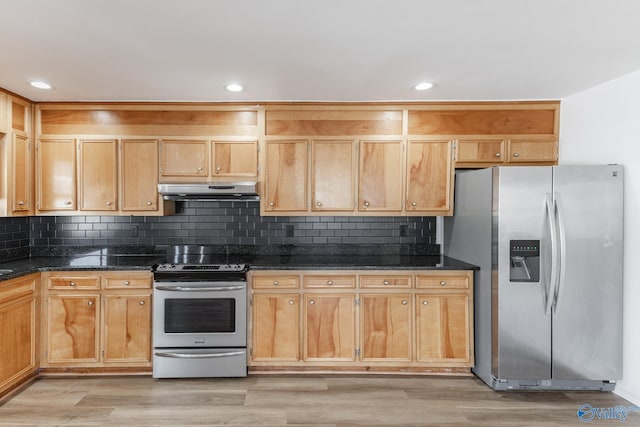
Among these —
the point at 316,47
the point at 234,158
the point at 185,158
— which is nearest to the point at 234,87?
the point at 234,158

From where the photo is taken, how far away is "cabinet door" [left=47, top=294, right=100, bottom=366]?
3.27 m

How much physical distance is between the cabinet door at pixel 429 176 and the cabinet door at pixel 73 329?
9.20 ft

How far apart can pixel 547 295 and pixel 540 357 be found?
462 millimetres

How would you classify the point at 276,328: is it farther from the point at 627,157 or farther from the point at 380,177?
the point at 627,157

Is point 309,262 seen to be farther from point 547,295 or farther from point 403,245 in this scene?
point 547,295

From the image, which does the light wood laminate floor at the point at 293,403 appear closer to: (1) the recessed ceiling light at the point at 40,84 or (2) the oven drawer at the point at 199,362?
(2) the oven drawer at the point at 199,362

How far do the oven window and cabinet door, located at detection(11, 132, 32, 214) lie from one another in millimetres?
1531

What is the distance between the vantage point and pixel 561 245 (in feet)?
9.55

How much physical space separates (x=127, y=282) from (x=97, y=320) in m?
0.39

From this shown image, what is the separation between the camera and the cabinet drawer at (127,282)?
3293 mm

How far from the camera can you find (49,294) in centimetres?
328

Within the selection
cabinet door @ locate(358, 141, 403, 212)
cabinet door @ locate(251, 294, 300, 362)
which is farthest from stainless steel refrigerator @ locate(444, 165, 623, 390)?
cabinet door @ locate(251, 294, 300, 362)

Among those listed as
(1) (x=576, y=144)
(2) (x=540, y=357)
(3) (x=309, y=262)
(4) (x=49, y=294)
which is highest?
(1) (x=576, y=144)

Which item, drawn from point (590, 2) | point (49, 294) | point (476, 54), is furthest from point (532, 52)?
point (49, 294)
